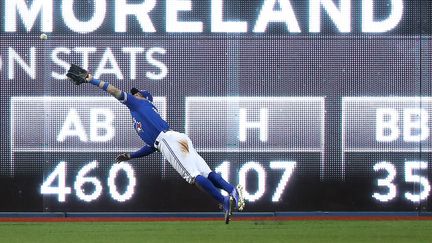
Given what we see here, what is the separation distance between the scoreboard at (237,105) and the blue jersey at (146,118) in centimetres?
106

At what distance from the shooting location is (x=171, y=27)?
1340 centimetres

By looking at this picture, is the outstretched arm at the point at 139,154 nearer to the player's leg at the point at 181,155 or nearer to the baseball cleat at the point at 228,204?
the player's leg at the point at 181,155

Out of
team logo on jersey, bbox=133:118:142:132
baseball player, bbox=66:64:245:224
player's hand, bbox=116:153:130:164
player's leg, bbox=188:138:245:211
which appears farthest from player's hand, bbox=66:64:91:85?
player's leg, bbox=188:138:245:211

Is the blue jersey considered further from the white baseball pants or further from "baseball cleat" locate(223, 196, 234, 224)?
"baseball cleat" locate(223, 196, 234, 224)

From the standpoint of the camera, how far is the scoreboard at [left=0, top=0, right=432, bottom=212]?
1339 centimetres

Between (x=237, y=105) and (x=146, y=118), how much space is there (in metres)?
1.40

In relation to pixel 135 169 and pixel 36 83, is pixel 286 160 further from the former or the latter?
pixel 36 83

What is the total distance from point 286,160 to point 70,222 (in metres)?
2.00

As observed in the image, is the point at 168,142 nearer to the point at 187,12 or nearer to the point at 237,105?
the point at 237,105

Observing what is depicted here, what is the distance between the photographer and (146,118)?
12281 millimetres

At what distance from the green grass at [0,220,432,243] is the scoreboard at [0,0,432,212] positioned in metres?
0.19

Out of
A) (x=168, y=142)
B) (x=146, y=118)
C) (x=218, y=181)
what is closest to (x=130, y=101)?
(x=146, y=118)

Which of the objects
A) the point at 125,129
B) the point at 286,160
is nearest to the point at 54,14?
the point at 125,129

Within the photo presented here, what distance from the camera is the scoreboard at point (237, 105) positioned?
13391 mm
